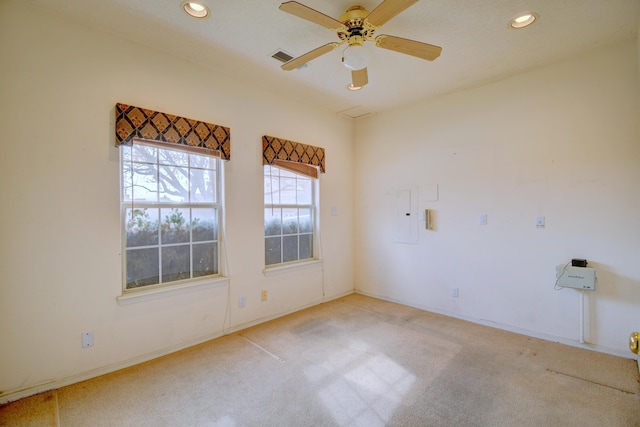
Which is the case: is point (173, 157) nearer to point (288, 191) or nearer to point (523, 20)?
point (288, 191)

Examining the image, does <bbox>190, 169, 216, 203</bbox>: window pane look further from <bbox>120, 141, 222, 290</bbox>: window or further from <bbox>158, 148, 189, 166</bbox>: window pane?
<bbox>158, 148, 189, 166</bbox>: window pane

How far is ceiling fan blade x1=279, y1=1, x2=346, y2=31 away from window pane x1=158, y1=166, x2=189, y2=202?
5.93 ft

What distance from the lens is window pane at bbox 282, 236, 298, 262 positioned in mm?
3895

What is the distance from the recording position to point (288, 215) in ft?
12.9

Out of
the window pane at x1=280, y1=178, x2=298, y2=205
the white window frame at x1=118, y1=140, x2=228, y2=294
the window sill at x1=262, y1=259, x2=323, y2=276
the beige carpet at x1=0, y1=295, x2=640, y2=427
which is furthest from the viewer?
the window pane at x1=280, y1=178, x2=298, y2=205

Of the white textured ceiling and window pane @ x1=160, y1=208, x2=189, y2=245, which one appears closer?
the white textured ceiling

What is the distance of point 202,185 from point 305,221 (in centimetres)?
150

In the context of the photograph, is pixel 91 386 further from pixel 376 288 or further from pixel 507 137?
pixel 507 137

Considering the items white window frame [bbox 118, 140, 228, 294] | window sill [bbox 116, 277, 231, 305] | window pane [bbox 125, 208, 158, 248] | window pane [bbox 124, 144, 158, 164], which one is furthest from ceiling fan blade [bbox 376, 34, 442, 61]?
window sill [bbox 116, 277, 231, 305]

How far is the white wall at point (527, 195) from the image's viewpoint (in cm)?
270

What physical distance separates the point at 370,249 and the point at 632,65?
3.27 meters

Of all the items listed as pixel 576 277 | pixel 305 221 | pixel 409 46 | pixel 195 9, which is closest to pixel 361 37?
pixel 409 46

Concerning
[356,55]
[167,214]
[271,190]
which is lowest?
[167,214]

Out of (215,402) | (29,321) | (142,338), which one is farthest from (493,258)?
(29,321)
